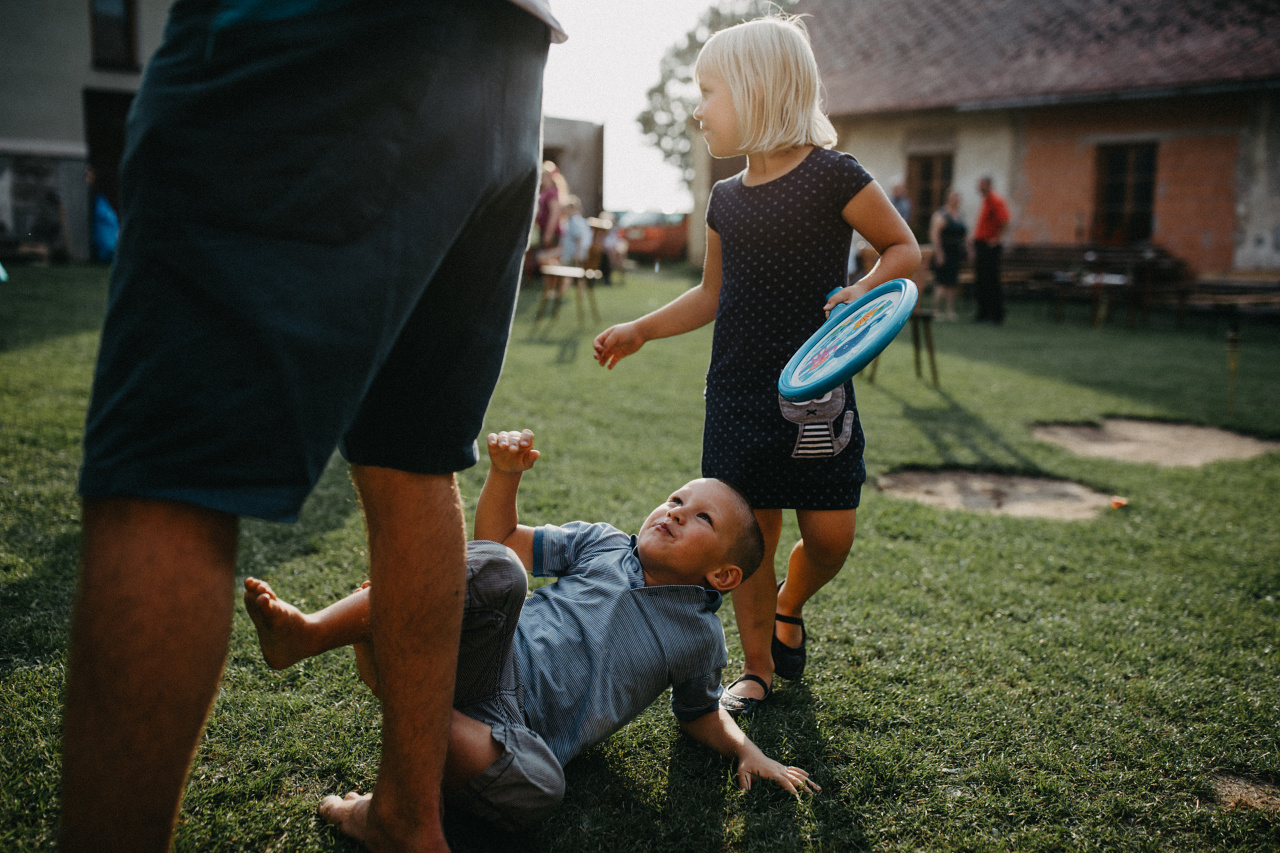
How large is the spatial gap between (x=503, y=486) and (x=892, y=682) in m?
1.15

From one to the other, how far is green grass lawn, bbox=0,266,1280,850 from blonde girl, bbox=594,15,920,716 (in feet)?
1.24

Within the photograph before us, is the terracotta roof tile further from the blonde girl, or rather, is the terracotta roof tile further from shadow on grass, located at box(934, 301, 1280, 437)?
the blonde girl

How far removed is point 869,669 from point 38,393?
4817 mm

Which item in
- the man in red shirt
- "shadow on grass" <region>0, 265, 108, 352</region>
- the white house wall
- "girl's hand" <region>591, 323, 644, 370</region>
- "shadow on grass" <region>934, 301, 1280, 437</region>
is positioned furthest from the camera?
the white house wall

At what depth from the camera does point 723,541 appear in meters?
1.90

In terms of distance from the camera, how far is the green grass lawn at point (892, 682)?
1.64 meters

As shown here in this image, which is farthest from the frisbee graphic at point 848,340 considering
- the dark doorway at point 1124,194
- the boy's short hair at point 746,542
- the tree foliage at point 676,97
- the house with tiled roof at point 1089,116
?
the tree foliage at point 676,97

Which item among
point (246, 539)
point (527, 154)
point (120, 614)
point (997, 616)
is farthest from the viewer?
point (246, 539)

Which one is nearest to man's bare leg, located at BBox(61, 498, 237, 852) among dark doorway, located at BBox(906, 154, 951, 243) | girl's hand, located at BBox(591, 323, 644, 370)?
girl's hand, located at BBox(591, 323, 644, 370)

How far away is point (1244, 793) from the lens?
1828mm

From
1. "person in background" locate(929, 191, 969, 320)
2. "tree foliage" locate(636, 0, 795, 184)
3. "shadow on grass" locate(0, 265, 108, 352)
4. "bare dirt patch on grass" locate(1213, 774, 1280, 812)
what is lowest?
"bare dirt patch on grass" locate(1213, 774, 1280, 812)

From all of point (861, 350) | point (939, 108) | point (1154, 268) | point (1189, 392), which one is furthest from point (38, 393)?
point (939, 108)

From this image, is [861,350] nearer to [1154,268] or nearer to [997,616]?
[997,616]

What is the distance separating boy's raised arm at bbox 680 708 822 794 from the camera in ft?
5.78
